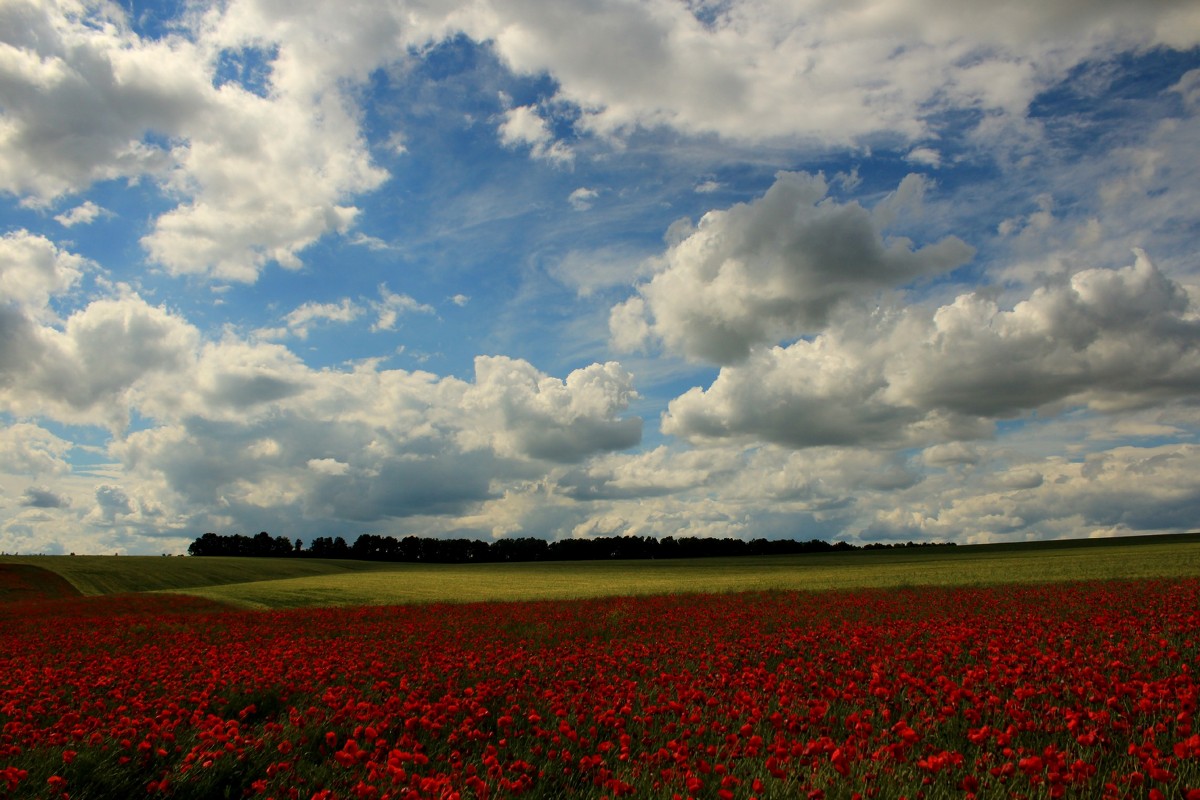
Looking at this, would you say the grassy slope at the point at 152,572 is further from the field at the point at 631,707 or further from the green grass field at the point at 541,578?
the field at the point at 631,707

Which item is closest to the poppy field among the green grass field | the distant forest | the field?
the field

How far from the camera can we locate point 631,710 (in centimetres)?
711

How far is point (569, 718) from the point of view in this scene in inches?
281

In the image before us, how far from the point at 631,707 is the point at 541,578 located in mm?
47050

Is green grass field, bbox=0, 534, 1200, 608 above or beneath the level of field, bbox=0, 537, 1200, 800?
beneath

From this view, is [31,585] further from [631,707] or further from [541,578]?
[631,707]

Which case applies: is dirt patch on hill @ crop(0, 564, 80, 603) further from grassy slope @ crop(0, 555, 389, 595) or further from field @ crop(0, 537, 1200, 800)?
field @ crop(0, 537, 1200, 800)

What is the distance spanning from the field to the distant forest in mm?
94414

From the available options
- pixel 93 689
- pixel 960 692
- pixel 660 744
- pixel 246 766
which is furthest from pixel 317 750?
pixel 960 692

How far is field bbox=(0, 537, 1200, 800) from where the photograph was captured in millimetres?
5277

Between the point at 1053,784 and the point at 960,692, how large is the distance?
2.53 metres

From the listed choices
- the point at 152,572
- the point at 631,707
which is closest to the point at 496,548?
the point at 152,572

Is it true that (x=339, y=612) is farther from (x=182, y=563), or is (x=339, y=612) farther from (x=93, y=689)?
(x=182, y=563)

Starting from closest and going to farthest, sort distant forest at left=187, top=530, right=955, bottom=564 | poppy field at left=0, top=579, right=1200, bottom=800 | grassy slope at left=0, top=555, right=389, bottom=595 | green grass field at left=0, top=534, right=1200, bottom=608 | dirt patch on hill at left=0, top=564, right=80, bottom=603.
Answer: poppy field at left=0, top=579, right=1200, bottom=800 → green grass field at left=0, top=534, right=1200, bottom=608 → dirt patch on hill at left=0, top=564, right=80, bottom=603 → grassy slope at left=0, top=555, right=389, bottom=595 → distant forest at left=187, top=530, right=955, bottom=564
